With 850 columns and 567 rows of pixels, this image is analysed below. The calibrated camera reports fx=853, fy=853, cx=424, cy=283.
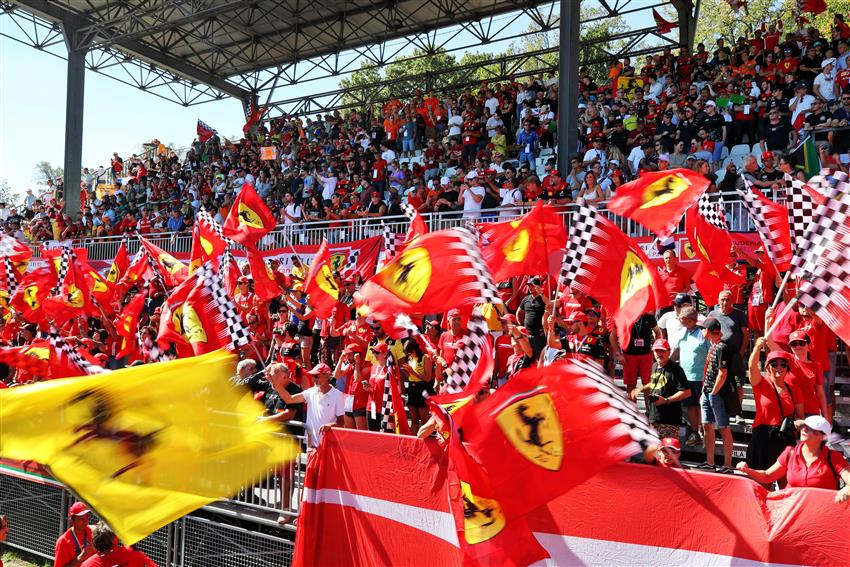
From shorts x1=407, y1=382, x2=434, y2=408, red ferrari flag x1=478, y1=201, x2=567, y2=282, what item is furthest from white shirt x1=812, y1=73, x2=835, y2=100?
shorts x1=407, y1=382, x2=434, y2=408

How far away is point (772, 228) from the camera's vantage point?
829 cm

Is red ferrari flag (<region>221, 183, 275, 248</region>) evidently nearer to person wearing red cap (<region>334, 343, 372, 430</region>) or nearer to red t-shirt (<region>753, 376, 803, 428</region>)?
person wearing red cap (<region>334, 343, 372, 430</region>)

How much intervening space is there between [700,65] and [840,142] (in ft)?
23.0

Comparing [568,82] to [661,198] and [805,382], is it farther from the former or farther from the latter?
[805,382]

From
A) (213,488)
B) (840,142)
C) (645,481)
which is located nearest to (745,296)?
(840,142)

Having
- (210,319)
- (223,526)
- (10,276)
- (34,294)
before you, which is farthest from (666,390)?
(10,276)

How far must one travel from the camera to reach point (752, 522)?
484 centimetres

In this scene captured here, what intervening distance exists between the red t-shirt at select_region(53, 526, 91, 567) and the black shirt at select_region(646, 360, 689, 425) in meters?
4.91

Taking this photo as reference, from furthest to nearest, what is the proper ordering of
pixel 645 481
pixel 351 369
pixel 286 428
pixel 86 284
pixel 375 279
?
pixel 86 284, pixel 351 369, pixel 286 428, pixel 375 279, pixel 645 481

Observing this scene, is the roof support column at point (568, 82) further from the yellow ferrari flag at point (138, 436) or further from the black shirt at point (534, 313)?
the yellow ferrari flag at point (138, 436)

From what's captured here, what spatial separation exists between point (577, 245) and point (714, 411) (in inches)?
76.6

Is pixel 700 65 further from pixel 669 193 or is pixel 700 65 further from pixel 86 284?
pixel 86 284

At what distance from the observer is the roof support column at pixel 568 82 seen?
16.0 m

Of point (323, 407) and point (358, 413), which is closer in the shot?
point (323, 407)
